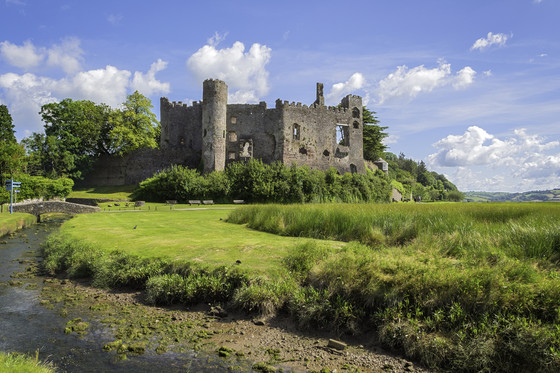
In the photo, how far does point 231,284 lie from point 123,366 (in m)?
3.25

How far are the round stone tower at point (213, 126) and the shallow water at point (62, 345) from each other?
35480mm

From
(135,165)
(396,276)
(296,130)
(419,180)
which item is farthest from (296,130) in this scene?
(419,180)

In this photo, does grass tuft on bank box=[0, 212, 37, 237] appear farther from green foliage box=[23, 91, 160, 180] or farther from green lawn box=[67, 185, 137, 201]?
green foliage box=[23, 91, 160, 180]

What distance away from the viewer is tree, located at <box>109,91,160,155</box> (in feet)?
164

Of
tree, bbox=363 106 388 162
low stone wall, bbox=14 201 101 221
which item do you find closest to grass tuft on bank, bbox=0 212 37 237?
low stone wall, bbox=14 201 101 221

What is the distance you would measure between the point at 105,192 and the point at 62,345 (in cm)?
4224

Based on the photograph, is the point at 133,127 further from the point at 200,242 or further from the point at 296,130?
the point at 200,242

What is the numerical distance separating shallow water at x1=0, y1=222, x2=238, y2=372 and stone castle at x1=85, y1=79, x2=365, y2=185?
3647cm

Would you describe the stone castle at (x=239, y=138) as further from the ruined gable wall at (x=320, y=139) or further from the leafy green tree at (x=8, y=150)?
the leafy green tree at (x=8, y=150)

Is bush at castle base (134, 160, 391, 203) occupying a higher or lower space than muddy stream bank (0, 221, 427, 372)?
higher

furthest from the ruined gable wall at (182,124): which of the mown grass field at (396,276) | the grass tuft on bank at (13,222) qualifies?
the mown grass field at (396,276)

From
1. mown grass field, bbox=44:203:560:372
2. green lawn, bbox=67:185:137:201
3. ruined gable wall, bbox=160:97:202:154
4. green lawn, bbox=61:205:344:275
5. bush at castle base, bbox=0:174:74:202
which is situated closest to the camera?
mown grass field, bbox=44:203:560:372

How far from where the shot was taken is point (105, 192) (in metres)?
45.7

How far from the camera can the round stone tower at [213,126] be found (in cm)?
4547
